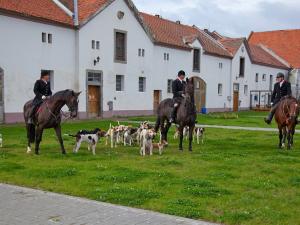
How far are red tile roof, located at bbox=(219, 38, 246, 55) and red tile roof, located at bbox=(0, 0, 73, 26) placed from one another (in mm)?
25034

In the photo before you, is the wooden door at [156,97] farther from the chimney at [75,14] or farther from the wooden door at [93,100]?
the chimney at [75,14]

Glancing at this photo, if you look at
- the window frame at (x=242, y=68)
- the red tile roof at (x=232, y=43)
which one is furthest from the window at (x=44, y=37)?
the window frame at (x=242, y=68)

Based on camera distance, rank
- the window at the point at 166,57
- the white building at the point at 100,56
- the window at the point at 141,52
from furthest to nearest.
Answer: the window at the point at 166,57, the window at the point at 141,52, the white building at the point at 100,56

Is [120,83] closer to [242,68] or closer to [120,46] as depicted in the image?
[120,46]

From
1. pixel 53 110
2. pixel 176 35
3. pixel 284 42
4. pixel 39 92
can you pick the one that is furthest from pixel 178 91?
pixel 284 42

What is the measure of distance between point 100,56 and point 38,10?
19.4 ft

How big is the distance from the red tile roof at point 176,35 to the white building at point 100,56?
0.33 ft

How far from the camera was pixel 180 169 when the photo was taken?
11.4 m

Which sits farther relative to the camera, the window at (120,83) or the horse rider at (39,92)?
the window at (120,83)

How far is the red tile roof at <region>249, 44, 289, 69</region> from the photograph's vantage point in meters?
57.5

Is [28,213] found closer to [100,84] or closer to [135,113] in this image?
[100,84]

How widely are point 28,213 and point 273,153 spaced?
9.65 m

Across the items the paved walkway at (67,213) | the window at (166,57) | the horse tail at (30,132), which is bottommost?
the paved walkway at (67,213)

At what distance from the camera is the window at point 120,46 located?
34469mm
